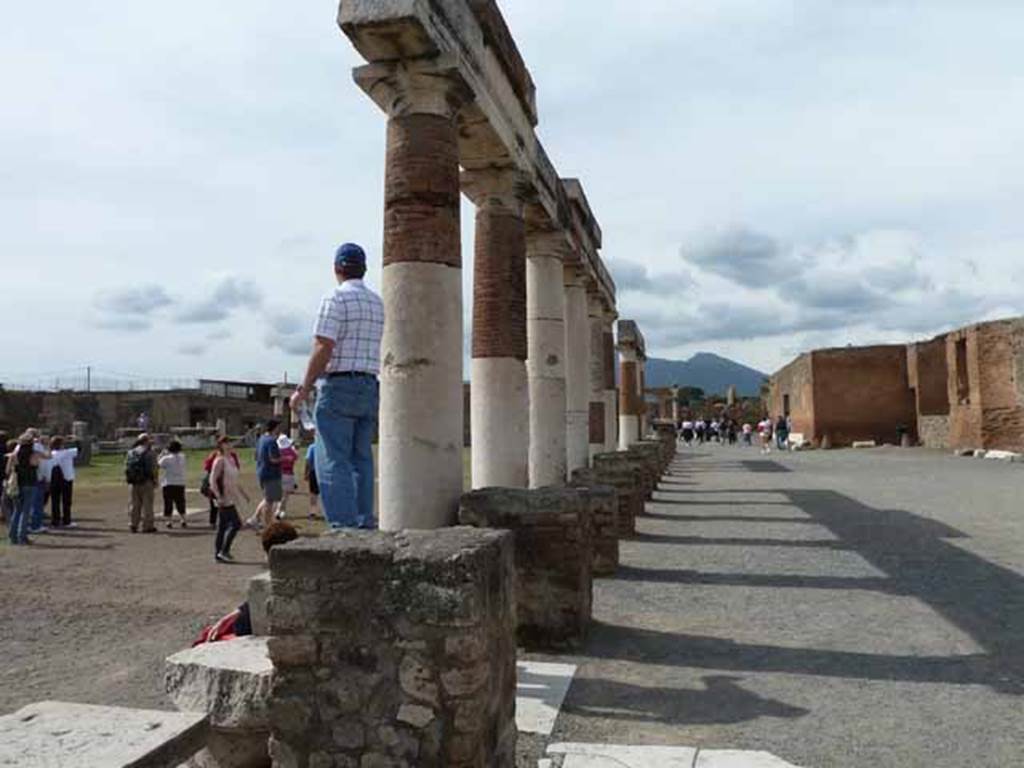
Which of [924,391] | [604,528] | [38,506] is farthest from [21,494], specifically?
[924,391]

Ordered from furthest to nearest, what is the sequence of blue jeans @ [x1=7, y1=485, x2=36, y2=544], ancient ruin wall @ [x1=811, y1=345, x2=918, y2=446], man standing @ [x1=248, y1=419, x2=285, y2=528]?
ancient ruin wall @ [x1=811, y1=345, x2=918, y2=446], blue jeans @ [x1=7, y1=485, x2=36, y2=544], man standing @ [x1=248, y1=419, x2=285, y2=528]

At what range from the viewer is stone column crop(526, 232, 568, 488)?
1020cm

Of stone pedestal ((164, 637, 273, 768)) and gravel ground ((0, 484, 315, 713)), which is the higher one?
stone pedestal ((164, 637, 273, 768))

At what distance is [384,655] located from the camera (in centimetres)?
352

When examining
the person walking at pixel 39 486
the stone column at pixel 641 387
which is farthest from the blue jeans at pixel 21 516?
the stone column at pixel 641 387

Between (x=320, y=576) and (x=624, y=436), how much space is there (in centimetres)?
1676

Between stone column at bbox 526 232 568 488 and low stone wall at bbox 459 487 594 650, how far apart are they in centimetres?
371

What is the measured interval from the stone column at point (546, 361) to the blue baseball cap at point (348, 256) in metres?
5.02

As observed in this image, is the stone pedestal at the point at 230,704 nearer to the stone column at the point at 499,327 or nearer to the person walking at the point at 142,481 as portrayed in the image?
the stone column at the point at 499,327

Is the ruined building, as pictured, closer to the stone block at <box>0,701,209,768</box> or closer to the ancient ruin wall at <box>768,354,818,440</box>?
the ancient ruin wall at <box>768,354,818,440</box>

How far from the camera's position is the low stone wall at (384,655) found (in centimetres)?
344

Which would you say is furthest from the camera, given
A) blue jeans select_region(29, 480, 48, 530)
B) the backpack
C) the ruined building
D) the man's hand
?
the ruined building

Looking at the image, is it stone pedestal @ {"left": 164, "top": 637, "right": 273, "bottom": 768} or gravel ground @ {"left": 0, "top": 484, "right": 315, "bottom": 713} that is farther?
gravel ground @ {"left": 0, "top": 484, "right": 315, "bottom": 713}

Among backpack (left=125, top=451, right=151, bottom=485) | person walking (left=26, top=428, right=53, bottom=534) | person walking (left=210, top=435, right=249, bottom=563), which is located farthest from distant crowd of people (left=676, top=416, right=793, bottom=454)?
person walking (left=210, top=435, right=249, bottom=563)
